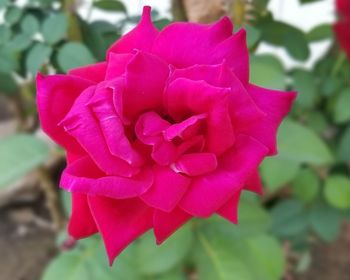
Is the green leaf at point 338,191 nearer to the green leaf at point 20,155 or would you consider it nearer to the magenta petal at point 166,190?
the green leaf at point 20,155

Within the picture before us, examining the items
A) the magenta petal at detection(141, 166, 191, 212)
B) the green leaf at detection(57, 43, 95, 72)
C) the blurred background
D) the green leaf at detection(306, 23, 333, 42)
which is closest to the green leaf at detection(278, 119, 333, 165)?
the blurred background

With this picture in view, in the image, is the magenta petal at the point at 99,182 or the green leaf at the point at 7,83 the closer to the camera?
the magenta petal at the point at 99,182

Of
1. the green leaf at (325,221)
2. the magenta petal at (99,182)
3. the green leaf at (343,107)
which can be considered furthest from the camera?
the green leaf at (325,221)

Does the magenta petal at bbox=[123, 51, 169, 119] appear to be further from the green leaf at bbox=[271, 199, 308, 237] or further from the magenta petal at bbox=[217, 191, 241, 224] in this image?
the green leaf at bbox=[271, 199, 308, 237]

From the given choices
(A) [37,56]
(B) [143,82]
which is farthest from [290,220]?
(B) [143,82]

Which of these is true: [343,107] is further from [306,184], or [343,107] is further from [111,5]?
[111,5]

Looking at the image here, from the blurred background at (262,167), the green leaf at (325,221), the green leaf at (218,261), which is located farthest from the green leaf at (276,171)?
the green leaf at (325,221)

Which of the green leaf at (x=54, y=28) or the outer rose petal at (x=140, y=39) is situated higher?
the outer rose petal at (x=140, y=39)
